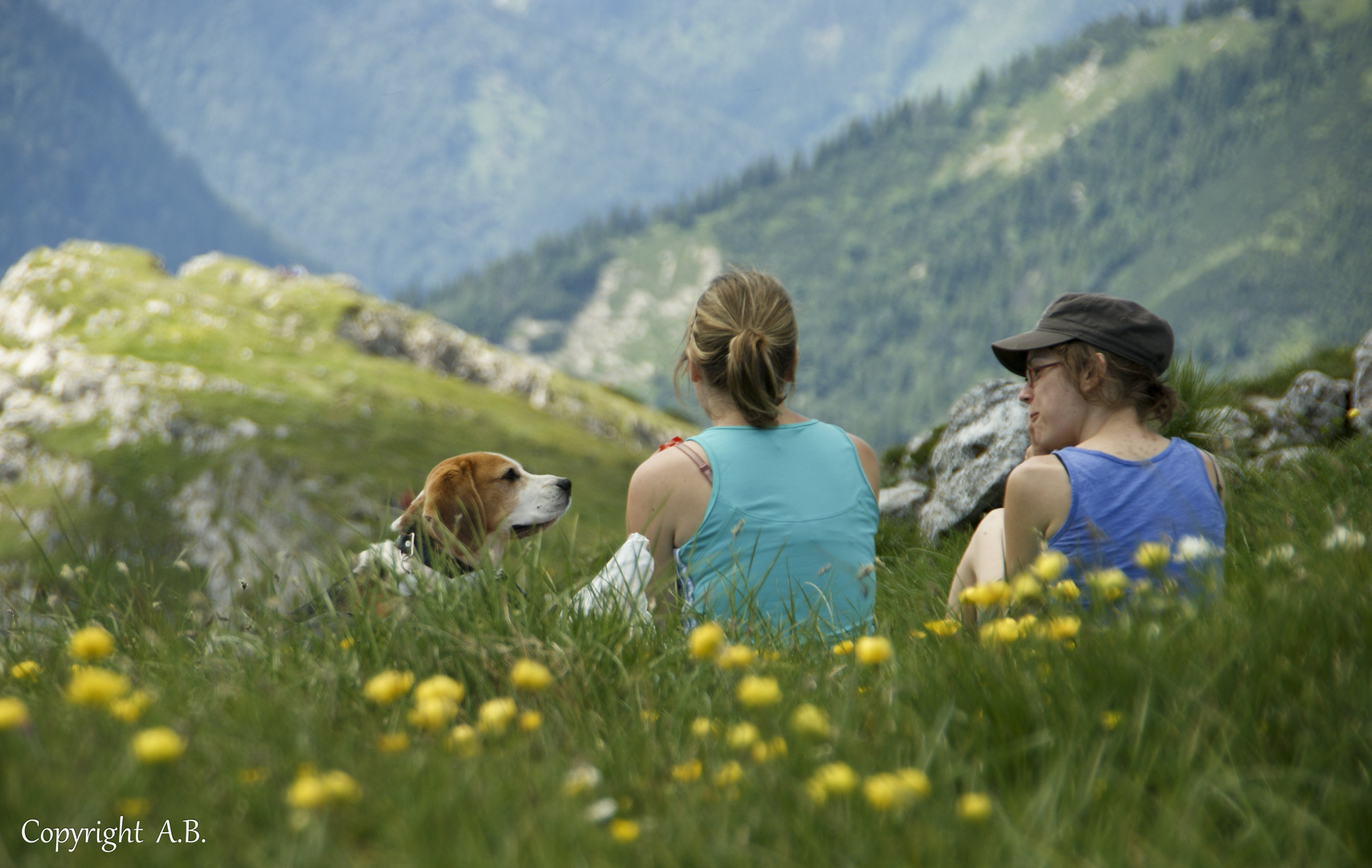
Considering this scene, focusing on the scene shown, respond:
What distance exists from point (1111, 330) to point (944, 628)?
1734 mm

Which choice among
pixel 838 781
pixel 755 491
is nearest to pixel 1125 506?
pixel 755 491

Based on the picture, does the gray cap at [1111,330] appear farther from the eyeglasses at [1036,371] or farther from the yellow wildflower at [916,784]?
the yellow wildflower at [916,784]

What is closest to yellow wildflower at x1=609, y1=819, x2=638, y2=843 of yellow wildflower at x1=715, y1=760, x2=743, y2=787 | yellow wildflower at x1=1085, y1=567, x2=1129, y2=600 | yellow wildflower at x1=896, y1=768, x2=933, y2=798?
yellow wildflower at x1=715, y1=760, x2=743, y2=787

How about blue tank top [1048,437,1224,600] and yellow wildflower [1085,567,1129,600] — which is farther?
blue tank top [1048,437,1224,600]

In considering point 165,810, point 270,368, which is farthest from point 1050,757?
point 270,368

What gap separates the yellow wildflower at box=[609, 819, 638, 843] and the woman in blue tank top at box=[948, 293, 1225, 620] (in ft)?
5.48

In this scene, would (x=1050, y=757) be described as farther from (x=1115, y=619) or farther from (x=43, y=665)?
(x=43, y=665)

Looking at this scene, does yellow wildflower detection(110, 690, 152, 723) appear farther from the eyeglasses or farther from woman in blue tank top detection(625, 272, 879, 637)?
the eyeglasses

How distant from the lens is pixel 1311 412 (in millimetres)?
8188

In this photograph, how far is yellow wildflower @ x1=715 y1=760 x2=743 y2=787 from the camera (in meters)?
1.83

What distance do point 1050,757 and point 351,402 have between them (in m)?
103

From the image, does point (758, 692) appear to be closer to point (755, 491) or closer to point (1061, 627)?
point (1061, 627)

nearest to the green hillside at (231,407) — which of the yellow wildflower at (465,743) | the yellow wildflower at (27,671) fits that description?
the yellow wildflower at (27,671)

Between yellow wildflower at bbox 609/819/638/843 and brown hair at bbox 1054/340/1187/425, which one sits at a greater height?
brown hair at bbox 1054/340/1187/425
